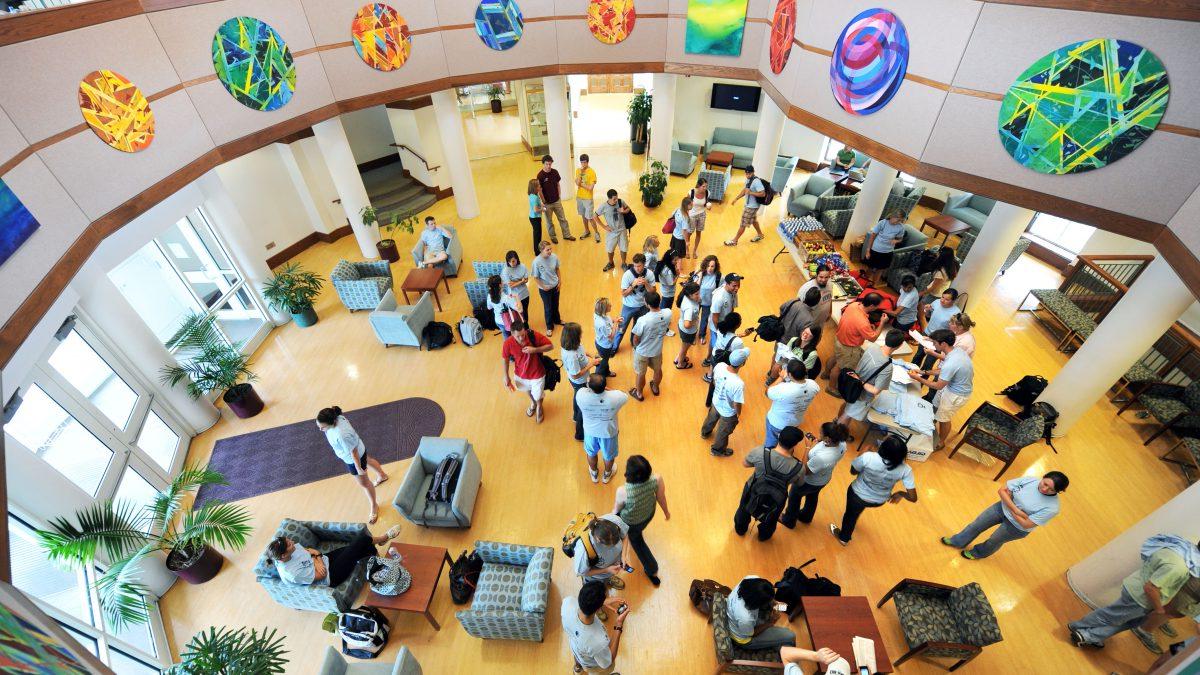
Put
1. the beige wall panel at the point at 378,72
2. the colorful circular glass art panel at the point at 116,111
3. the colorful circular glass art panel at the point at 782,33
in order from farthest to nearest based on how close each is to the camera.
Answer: the beige wall panel at the point at 378,72
the colorful circular glass art panel at the point at 782,33
the colorful circular glass art panel at the point at 116,111

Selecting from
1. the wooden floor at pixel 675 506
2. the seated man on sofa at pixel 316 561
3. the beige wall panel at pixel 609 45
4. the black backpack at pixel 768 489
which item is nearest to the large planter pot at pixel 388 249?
the wooden floor at pixel 675 506

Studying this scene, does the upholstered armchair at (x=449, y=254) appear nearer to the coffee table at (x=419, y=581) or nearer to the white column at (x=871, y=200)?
the coffee table at (x=419, y=581)

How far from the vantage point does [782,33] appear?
26.8ft

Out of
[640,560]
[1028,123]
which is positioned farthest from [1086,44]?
[640,560]

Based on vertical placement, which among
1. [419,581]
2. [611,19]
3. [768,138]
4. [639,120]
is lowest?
[419,581]

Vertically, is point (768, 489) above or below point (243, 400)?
above

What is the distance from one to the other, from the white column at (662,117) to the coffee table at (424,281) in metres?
6.24

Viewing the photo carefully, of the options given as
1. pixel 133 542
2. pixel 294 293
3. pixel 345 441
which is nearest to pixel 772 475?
pixel 345 441

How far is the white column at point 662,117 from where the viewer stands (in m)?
11.0

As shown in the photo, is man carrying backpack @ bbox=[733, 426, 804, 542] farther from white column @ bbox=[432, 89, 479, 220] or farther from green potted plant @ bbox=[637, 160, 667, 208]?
white column @ bbox=[432, 89, 479, 220]

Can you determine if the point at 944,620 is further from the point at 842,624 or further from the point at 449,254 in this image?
the point at 449,254

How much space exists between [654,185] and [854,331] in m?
6.61

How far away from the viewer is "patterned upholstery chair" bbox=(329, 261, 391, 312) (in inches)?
337

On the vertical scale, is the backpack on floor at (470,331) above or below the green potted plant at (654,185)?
below
